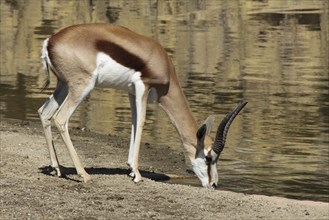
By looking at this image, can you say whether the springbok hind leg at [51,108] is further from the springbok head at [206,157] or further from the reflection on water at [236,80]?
the reflection on water at [236,80]

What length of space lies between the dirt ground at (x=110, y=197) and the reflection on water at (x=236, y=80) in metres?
2.21

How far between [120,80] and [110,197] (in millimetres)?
1766

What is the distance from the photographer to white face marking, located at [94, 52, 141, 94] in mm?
12852

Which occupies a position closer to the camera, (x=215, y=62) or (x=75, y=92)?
(x=75, y=92)

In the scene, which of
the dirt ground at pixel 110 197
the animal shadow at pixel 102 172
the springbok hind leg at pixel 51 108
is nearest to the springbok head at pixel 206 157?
the dirt ground at pixel 110 197

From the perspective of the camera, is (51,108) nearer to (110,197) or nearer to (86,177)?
(86,177)

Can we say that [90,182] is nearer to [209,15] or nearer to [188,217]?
[188,217]

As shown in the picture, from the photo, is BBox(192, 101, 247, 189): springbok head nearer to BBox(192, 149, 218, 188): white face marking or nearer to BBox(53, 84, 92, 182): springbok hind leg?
BBox(192, 149, 218, 188): white face marking

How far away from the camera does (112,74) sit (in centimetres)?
1295

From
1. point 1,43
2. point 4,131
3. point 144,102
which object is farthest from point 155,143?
point 1,43

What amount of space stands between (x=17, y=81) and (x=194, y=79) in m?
4.18

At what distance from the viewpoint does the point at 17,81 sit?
26.9 m

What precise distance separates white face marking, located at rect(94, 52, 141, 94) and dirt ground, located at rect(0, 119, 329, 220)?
1083mm

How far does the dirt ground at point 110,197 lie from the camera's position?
10938 mm
